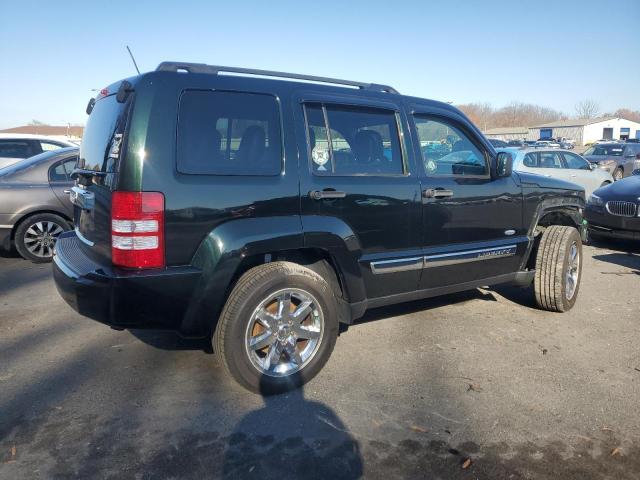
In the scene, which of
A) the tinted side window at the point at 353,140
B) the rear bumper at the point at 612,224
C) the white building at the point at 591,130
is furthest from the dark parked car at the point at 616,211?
the white building at the point at 591,130

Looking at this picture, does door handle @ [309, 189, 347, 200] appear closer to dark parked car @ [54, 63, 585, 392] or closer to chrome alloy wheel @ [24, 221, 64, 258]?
dark parked car @ [54, 63, 585, 392]

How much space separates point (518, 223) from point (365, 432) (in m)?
2.51

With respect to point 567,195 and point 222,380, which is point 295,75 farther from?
point 567,195

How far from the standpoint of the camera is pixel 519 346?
405cm

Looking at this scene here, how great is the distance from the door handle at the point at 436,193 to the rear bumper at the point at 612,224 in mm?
4931

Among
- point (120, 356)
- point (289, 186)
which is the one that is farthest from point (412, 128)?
point (120, 356)

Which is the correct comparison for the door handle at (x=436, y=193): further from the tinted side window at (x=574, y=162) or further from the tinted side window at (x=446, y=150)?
the tinted side window at (x=574, y=162)

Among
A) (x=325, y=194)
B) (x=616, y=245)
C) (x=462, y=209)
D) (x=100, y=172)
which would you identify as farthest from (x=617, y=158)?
(x=100, y=172)

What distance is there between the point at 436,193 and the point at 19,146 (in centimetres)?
951

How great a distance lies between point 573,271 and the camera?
16.4 ft

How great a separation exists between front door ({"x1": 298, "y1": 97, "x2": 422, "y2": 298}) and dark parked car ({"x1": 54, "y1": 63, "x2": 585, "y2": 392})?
0.4 inches

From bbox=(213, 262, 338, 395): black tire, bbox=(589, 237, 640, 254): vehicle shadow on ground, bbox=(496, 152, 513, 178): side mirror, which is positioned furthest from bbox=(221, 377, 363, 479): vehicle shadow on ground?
bbox=(589, 237, 640, 254): vehicle shadow on ground

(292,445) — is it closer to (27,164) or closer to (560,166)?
(27,164)

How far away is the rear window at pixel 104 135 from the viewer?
2.89m
